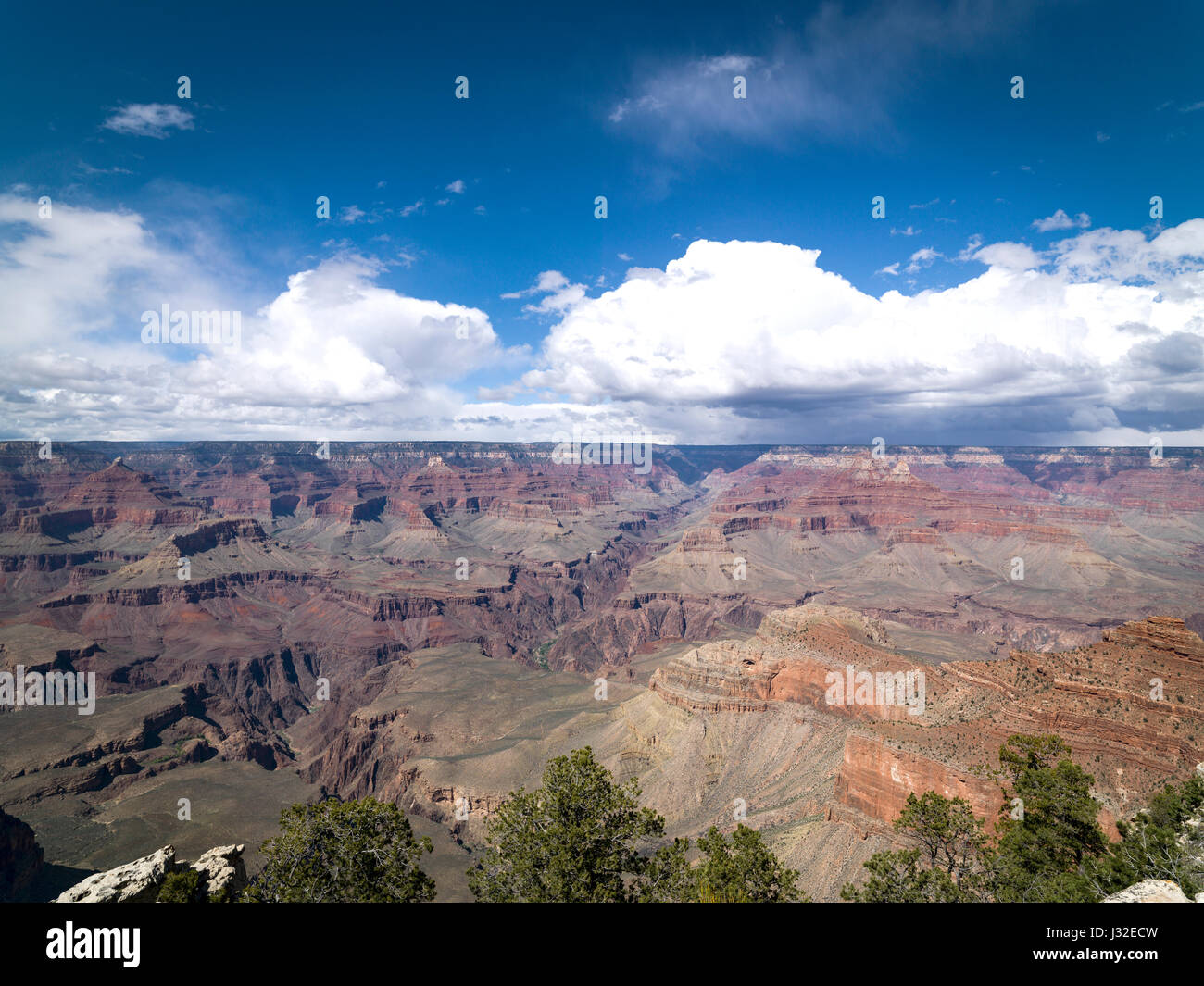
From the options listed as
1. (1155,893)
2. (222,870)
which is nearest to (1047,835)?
(1155,893)

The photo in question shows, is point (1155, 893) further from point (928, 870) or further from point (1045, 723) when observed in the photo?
point (1045, 723)

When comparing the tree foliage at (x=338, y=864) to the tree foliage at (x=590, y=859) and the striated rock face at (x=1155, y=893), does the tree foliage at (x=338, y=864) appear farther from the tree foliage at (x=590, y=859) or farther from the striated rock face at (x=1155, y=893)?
the striated rock face at (x=1155, y=893)

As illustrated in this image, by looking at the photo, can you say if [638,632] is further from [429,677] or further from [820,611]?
[820,611]

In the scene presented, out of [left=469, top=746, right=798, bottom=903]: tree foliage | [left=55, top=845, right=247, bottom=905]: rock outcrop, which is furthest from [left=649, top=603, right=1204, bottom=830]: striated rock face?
[left=55, top=845, right=247, bottom=905]: rock outcrop

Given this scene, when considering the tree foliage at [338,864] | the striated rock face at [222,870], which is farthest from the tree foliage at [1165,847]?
the striated rock face at [222,870]

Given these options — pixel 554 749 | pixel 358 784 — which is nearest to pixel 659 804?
pixel 554 749

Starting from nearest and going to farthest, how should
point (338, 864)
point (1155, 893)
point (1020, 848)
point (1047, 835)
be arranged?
point (1155, 893)
point (338, 864)
point (1047, 835)
point (1020, 848)
